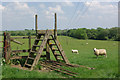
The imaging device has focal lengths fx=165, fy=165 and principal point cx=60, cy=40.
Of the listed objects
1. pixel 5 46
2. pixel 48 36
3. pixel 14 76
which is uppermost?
pixel 48 36

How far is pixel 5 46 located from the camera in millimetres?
11406

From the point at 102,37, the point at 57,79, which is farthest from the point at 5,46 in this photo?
the point at 102,37

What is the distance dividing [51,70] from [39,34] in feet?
11.1

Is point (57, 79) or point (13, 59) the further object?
point (13, 59)

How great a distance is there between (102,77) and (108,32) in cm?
10977

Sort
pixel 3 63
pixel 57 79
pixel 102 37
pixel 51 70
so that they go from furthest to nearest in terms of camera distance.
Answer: pixel 102 37 < pixel 3 63 < pixel 51 70 < pixel 57 79

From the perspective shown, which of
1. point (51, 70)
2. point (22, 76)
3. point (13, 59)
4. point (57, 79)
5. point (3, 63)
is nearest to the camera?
point (57, 79)

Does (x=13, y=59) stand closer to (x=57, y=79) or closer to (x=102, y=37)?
(x=57, y=79)

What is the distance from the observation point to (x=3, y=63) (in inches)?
431

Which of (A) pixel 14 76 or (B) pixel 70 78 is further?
(A) pixel 14 76

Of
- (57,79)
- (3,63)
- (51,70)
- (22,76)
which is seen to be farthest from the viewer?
(3,63)

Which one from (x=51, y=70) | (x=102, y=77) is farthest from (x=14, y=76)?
(x=102, y=77)

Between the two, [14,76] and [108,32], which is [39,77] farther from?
[108,32]

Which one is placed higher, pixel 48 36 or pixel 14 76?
pixel 48 36
